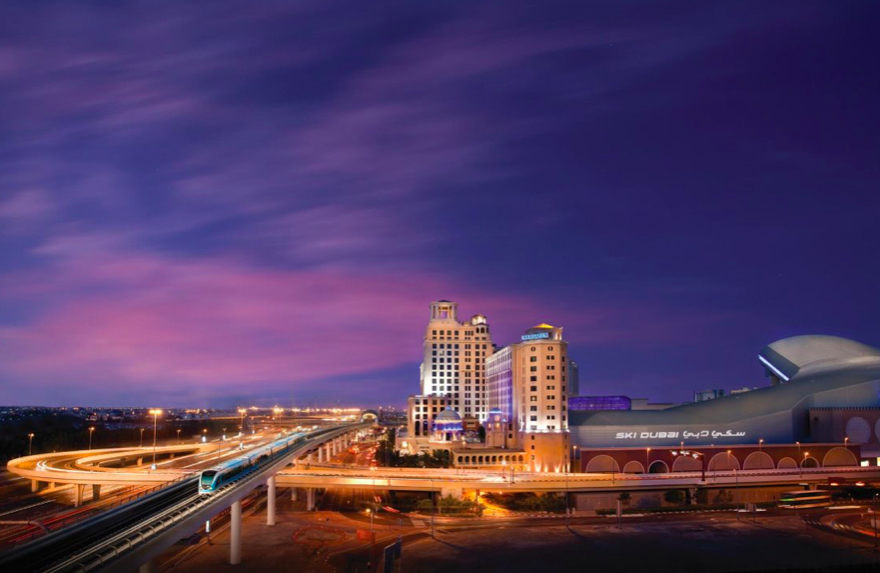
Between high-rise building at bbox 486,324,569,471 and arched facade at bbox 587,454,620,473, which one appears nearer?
arched facade at bbox 587,454,620,473

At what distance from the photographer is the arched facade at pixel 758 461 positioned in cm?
11781

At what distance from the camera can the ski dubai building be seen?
397ft

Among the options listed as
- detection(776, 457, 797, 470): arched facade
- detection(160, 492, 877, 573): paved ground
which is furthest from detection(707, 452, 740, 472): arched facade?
detection(160, 492, 877, 573): paved ground

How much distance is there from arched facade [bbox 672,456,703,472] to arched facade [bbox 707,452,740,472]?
1951 mm

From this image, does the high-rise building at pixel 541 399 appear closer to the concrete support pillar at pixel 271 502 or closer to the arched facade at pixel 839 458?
the arched facade at pixel 839 458

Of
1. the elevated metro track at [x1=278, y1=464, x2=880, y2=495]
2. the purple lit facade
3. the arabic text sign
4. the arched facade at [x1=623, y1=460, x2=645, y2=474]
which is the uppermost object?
the purple lit facade

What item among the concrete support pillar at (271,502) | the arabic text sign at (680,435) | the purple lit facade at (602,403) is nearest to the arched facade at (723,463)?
the arabic text sign at (680,435)

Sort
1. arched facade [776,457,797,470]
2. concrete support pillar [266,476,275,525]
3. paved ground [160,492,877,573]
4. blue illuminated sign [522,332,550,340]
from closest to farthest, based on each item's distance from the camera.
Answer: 1. paved ground [160,492,877,573]
2. concrete support pillar [266,476,275,525]
3. arched facade [776,457,797,470]
4. blue illuminated sign [522,332,550,340]

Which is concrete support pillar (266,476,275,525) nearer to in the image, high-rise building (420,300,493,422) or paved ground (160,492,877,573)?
paved ground (160,492,877,573)

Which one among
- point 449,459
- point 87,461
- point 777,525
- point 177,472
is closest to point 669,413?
point 449,459

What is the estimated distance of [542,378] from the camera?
4769 inches

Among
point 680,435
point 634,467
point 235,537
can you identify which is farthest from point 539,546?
point 680,435

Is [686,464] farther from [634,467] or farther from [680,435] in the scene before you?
[634,467]

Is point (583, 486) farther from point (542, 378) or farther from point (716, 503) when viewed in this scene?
point (542, 378)
